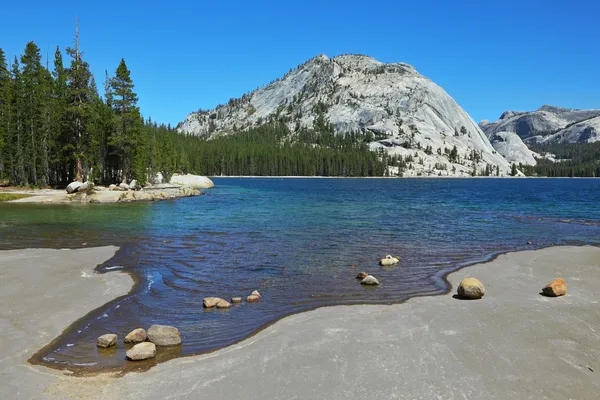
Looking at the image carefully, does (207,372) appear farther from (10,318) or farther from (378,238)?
(378,238)

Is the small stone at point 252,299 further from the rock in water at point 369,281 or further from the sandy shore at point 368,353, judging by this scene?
the rock in water at point 369,281

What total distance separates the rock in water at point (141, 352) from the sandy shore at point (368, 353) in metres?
0.64

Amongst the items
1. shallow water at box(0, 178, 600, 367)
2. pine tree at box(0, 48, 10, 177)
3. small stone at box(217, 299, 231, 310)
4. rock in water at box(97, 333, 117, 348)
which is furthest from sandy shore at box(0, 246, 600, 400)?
pine tree at box(0, 48, 10, 177)

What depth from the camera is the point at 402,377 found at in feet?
29.7

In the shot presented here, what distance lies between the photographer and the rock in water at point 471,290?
15.1m

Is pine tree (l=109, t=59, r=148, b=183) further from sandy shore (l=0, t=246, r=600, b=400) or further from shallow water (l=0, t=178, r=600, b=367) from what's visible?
sandy shore (l=0, t=246, r=600, b=400)

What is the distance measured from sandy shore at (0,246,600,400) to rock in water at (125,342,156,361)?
639 mm

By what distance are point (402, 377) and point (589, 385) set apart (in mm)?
3910

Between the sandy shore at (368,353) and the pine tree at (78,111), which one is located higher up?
the pine tree at (78,111)

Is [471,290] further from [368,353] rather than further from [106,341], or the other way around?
[106,341]

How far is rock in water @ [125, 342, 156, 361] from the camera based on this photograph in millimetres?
10086

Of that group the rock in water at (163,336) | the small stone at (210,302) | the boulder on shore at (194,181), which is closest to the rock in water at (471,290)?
the small stone at (210,302)

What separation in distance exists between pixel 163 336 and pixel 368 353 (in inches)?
219

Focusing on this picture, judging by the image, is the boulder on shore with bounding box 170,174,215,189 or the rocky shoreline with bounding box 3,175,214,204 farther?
the boulder on shore with bounding box 170,174,215,189
